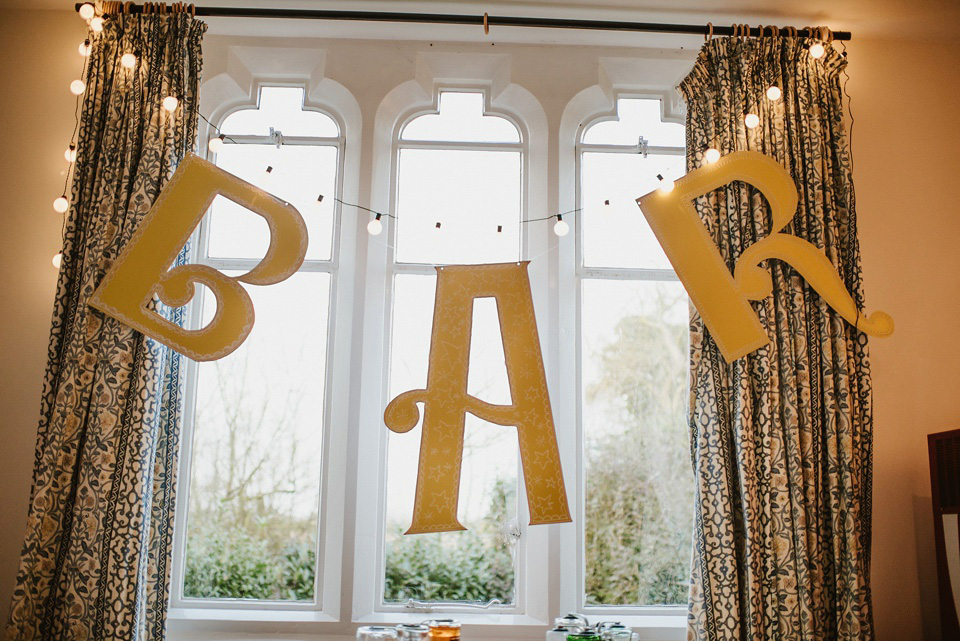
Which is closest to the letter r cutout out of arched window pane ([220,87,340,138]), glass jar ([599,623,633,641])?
glass jar ([599,623,633,641])

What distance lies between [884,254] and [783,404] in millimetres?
846

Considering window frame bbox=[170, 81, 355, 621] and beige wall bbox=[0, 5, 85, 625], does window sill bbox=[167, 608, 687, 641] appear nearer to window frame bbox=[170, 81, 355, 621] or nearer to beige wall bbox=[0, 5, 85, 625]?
window frame bbox=[170, 81, 355, 621]

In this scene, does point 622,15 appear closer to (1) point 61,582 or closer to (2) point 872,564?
(2) point 872,564

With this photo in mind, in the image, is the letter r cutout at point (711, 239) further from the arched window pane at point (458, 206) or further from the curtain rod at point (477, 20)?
the arched window pane at point (458, 206)

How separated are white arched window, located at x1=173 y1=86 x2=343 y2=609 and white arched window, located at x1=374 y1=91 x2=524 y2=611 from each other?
0.27 metres

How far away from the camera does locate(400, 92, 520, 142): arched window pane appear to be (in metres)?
3.51

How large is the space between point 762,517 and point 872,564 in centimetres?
56

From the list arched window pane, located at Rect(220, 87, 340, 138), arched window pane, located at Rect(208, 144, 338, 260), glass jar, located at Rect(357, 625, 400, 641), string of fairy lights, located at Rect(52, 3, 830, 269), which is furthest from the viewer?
arched window pane, located at Rect(220, 87, 340, 138)

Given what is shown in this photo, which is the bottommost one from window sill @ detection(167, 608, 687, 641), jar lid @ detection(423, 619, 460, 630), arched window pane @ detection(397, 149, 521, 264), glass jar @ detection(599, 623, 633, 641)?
window sill @ detection(167, 608, 687, 641)

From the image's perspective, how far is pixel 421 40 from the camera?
3410mm

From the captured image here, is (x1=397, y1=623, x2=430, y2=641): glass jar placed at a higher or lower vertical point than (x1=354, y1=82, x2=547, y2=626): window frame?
lower

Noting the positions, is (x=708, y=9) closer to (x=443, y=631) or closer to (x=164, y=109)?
(x=164, y=109)

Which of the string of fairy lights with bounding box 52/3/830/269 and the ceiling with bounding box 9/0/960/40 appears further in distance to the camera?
the ceiling with bounding box 9/0/960/40

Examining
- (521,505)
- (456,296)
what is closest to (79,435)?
(456,296)
